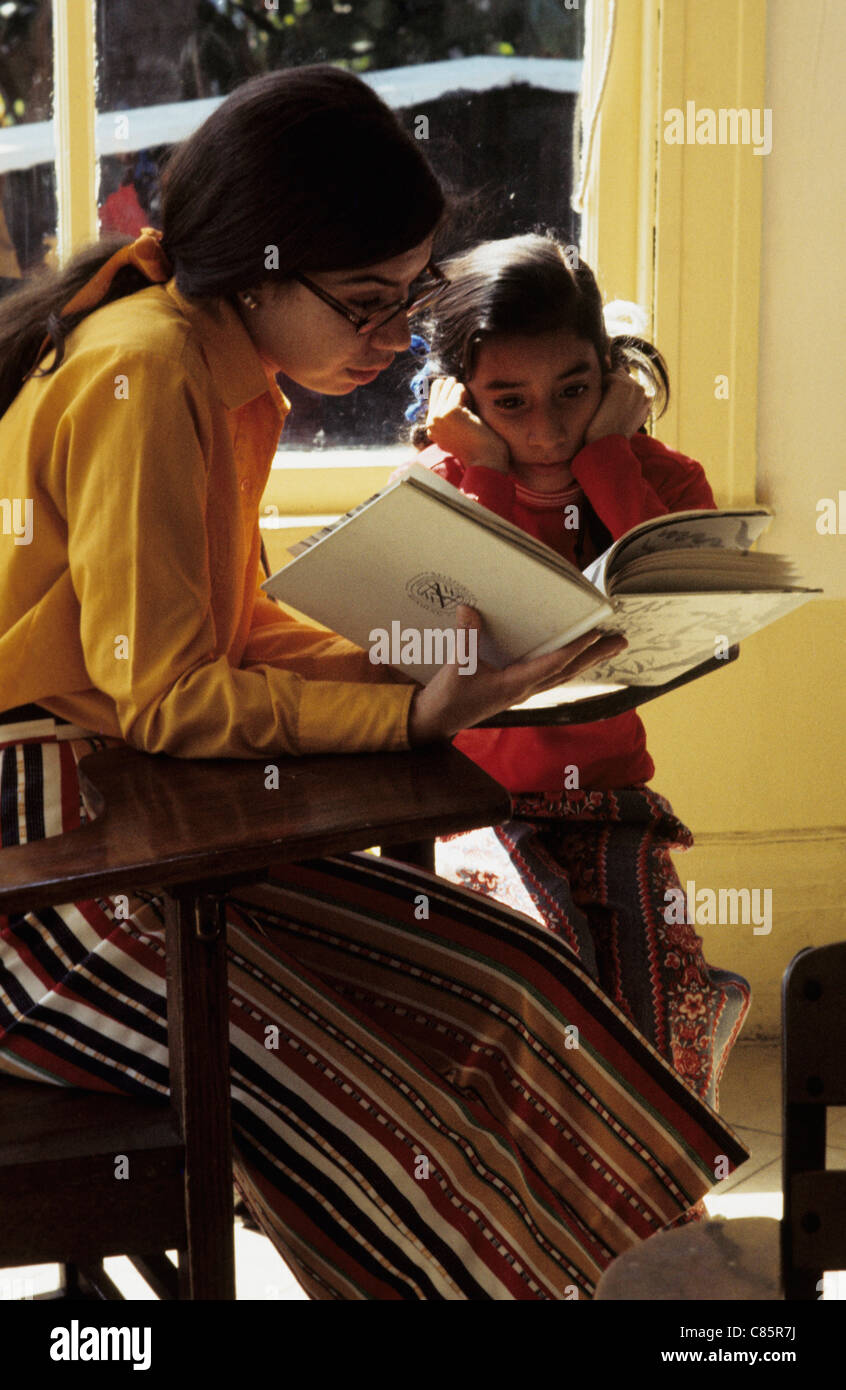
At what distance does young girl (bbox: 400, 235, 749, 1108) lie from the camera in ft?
5.71

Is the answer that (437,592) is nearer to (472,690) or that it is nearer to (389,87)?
(472,690)

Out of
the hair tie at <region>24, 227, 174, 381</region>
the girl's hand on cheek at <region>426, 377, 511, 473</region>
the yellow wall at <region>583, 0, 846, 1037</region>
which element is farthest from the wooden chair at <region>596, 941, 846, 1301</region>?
the yellow wall at <region>583, 0, 846, 1037</region>

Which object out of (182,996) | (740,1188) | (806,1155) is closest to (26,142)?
(182,996)

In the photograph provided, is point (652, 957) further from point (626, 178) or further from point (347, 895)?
point (626, 178)

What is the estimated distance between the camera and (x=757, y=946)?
269cm

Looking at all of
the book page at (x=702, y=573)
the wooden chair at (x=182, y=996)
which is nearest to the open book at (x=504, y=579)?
the book page at (x=702, y=573)

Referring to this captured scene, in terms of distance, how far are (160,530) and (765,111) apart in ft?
5.34

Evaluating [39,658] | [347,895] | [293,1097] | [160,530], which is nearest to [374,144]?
[160,530]

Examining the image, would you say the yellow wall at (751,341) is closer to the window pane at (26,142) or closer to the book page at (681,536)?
the window pane at (26,142)

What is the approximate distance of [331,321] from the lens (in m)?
1.42

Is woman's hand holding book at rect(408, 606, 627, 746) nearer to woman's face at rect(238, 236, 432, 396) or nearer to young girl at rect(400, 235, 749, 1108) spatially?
woman's face at rect(238, 236, 432, 396)

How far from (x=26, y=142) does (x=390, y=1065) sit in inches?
66.8

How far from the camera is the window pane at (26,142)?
7.61ft

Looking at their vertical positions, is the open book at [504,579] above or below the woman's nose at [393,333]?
below
